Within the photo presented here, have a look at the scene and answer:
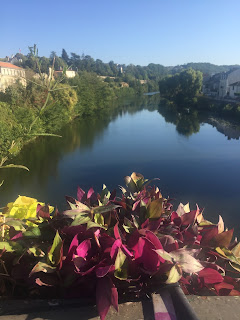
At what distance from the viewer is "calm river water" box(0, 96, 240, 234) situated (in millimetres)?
10602

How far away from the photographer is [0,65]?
111ft

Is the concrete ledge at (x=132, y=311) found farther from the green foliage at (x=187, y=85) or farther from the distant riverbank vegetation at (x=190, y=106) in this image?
the green foliage at (x=187, y=85)

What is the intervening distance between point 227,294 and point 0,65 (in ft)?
126

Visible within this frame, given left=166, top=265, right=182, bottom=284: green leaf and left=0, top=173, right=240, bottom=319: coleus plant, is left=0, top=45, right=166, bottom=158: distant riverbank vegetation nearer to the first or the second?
left=0, top=173, right=240, bottom=319: coleus plant

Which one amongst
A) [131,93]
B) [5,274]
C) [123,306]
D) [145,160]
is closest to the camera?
[123,306]

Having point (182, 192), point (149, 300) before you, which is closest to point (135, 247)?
point (149, 300)

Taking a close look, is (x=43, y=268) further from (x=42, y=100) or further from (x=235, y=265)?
(x=42, y=100)

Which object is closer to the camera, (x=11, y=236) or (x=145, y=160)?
(x=11, y=236)

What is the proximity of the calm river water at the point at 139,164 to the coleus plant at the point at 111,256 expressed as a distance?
8.00 meters

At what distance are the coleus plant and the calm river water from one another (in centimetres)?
800

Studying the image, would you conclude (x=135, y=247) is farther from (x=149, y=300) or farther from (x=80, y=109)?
(x=80, y=109)

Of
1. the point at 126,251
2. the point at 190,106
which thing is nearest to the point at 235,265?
the point at 126,251

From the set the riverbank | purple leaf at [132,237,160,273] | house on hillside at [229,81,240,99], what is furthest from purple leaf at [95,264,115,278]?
house on hillside at [229,81,240,99]

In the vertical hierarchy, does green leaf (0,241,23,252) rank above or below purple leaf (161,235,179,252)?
below
